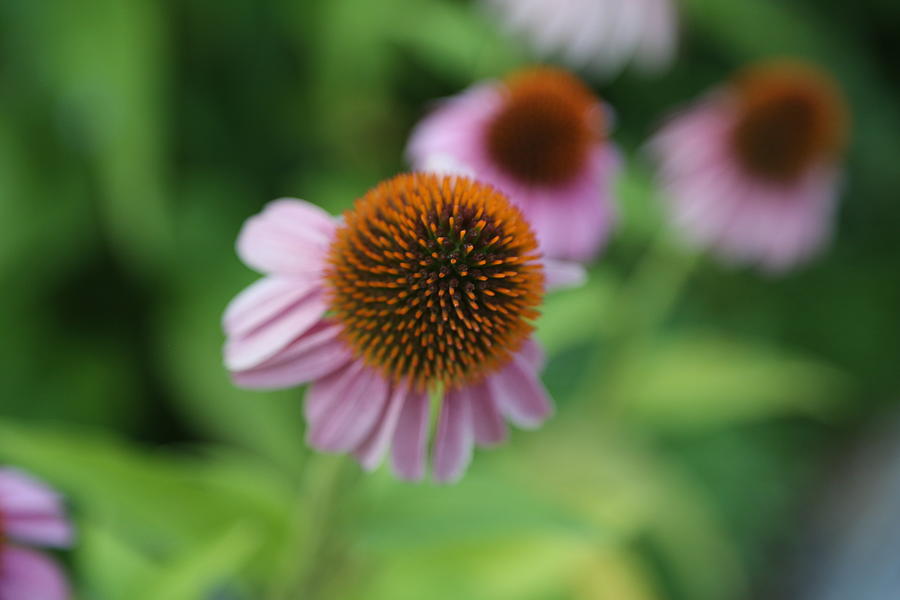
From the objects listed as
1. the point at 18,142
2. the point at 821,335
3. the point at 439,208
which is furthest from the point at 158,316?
the point at 821,335

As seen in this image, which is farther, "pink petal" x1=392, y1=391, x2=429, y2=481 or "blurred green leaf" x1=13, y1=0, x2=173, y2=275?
"blurred green leaf" x1=13, y1=0, x2=173, y2=275

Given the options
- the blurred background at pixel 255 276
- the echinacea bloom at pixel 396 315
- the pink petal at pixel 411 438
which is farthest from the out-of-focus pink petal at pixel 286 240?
the blurred background at pixel 255 276

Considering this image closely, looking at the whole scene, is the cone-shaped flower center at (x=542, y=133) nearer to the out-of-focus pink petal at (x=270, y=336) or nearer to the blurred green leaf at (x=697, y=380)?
the out-of-focus pink petal at (x=270, y=336)

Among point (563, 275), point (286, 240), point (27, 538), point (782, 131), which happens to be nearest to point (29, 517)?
point (27, 538)

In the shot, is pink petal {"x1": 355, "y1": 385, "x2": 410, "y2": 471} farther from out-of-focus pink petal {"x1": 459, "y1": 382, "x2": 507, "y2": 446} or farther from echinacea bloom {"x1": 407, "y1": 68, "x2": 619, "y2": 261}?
echinacea bloom {"x1": 407, "y1": 68, "x2": 619, "y2": 261}

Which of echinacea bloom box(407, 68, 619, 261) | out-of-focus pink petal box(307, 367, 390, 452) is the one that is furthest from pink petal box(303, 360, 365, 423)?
echinacea bloom box(407, 68, 619, 261)

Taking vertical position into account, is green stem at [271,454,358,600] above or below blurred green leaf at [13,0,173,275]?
below

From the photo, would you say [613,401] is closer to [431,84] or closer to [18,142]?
[431,84]
